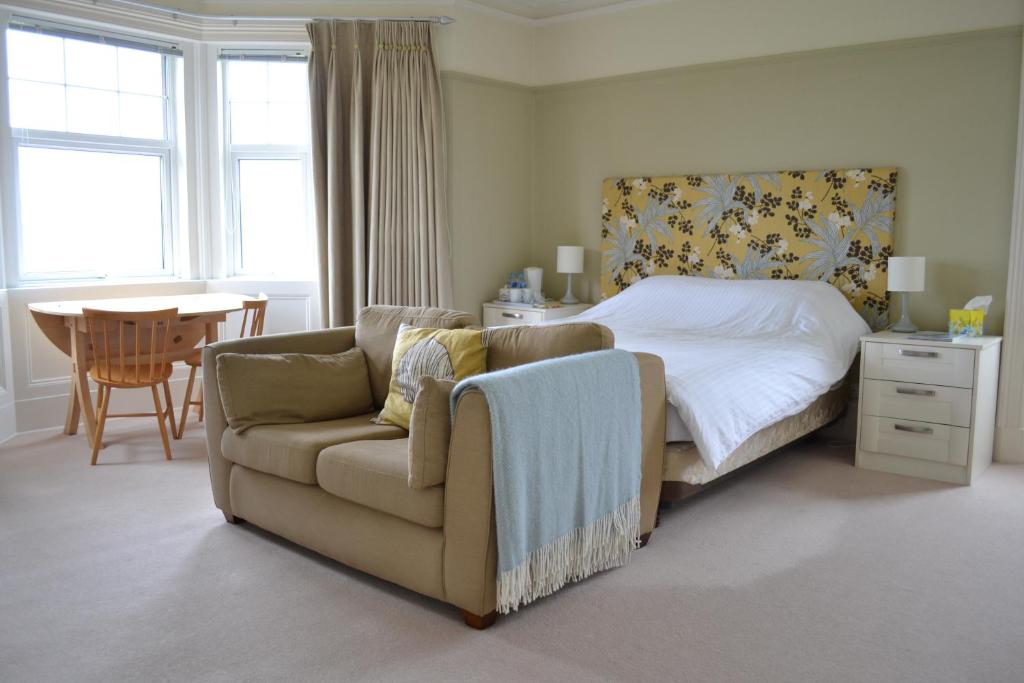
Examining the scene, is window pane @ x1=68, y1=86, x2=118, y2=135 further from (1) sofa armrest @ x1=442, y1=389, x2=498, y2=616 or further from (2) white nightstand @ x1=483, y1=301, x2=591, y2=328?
(1) sofa armrest @ x1=442, y1=389, x2=498, y2=616

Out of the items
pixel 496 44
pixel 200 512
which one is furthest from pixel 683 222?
pixel 200 512

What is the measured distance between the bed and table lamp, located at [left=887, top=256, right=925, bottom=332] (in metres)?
0.24

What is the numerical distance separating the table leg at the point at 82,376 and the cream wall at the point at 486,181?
89.5 inches

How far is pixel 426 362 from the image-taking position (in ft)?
10.1

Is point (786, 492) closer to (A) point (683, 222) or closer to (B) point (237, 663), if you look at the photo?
(A) point (683, 222)

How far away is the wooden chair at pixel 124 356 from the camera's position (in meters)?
4.01

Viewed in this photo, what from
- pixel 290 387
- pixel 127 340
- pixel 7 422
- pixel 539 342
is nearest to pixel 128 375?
pixel 127 340

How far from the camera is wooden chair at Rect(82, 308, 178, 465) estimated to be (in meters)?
4.01

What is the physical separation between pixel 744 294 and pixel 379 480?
272 cm

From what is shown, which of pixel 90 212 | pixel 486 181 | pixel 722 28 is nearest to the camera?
pixel 722 28

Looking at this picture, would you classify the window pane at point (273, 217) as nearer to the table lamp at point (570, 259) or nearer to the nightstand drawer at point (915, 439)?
the table lamp at point (570, 259)

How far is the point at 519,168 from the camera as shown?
19.5 feet

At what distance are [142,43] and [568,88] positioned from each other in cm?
273

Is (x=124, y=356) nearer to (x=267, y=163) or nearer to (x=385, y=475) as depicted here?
(x=267, y=163)
